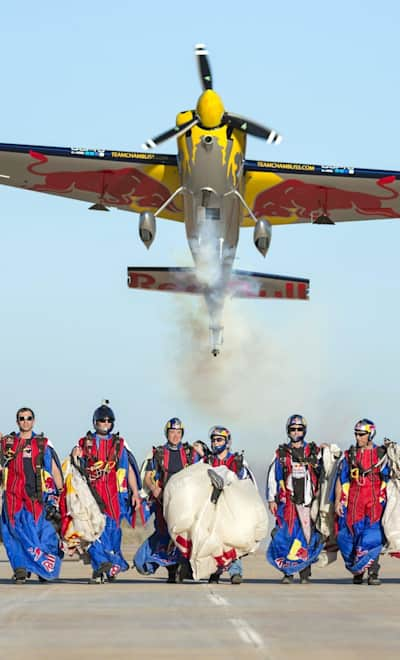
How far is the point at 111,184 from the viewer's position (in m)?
36.5

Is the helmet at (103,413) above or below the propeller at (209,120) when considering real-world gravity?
below

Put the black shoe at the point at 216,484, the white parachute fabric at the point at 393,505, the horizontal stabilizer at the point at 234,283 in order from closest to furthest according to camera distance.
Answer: the black shoe at the point at 216,484 < the white parachute fabric at the point at 393,505 < the horizontal stabilizer at the point at 234,283

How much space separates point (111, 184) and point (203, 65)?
19.6ft

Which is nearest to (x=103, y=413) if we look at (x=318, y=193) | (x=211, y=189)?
(x=211, y=189)

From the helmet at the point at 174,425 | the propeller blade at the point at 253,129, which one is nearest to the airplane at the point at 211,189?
the propeller blade at the point at 253,129

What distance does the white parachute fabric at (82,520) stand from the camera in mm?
16875

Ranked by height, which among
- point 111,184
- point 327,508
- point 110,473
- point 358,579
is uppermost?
point 111,184

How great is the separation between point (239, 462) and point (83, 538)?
2413 millimetres

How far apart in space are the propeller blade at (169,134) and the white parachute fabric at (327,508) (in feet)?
44.8

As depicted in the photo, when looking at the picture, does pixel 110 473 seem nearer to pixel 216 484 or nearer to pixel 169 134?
pixel 216 484

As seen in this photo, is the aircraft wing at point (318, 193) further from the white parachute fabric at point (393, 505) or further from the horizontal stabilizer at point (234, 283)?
the white parachute fabric at point (393, 505)
